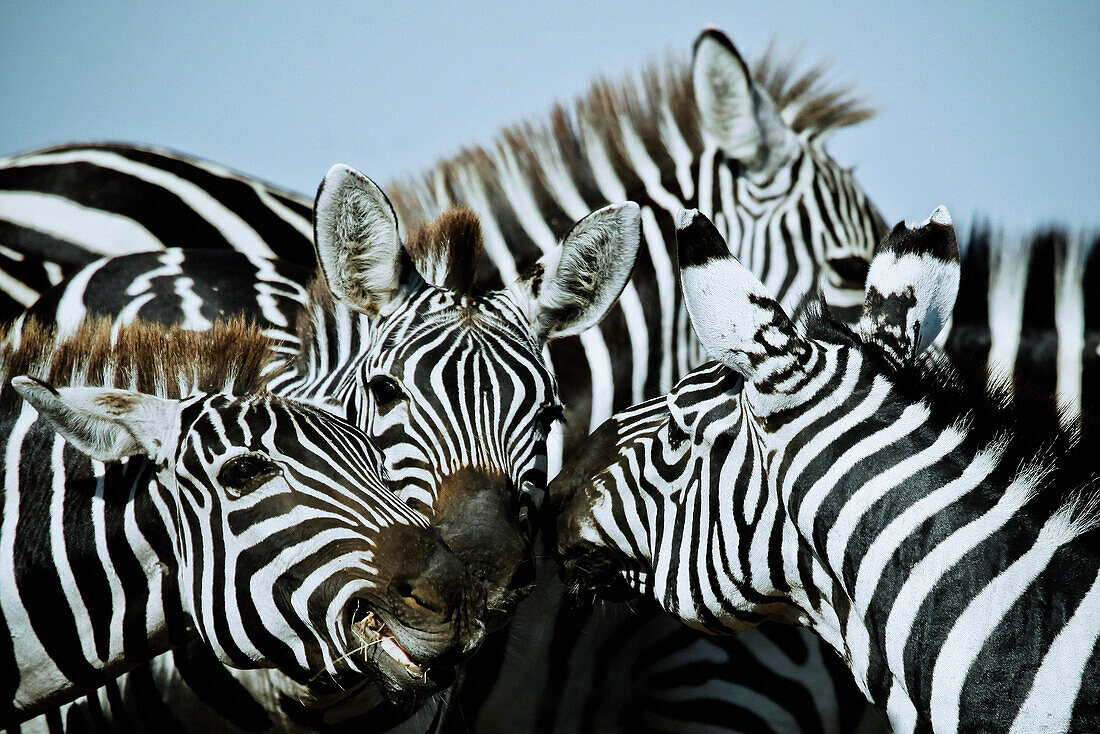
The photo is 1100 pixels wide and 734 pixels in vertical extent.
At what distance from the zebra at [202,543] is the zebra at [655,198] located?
1.95 m

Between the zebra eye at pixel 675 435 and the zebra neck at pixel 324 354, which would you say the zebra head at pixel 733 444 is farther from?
the zebra neck at pixel 324 354

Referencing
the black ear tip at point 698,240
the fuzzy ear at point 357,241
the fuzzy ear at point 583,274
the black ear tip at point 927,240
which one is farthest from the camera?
the fuzzy ear at point 583,274

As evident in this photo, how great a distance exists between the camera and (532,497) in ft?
12.9

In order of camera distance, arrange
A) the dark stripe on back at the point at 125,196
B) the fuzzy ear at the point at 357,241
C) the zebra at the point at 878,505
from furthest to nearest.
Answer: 1. the dark stripe on back at the point at 125,196
2. the fuzzy ear at the point at 357,241
3. the zebra at the point at 878,505

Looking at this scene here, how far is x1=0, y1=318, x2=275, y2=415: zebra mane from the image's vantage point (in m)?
3.51

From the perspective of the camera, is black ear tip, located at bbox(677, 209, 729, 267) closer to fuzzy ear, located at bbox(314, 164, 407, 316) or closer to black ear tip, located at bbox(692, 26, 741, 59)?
fuzzy ear, located at bbox(314, 164, 407, 316)

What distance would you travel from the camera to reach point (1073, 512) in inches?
103

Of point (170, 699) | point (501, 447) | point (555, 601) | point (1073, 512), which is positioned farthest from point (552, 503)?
point (1073, 512)

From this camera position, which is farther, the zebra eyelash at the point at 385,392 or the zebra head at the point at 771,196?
the zebra head at the point at 771,196

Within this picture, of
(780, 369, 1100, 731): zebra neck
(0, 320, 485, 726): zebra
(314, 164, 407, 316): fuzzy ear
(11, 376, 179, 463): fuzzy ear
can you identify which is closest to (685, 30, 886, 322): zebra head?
(314, 164, 407, 316): fuzzy ear

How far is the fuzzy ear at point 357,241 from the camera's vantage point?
13.1 feet

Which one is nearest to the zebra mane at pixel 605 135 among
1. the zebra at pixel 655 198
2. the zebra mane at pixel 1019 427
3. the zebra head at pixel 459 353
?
the zebra at pixel 655 198

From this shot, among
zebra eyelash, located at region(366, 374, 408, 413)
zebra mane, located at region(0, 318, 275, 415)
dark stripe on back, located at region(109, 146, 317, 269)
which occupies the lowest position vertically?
zebra eyelash, located at region(366, 374, 408, 413)

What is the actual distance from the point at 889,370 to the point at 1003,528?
0.60 metres
